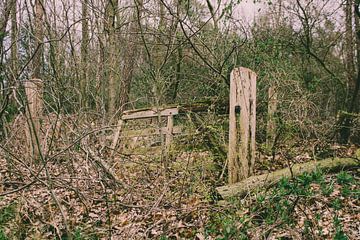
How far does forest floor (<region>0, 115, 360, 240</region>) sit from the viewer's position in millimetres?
4348

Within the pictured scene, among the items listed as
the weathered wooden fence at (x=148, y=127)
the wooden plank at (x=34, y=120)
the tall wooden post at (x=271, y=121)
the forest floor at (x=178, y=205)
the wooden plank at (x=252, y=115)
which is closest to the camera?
the wooden plank at (x=34, y=120)

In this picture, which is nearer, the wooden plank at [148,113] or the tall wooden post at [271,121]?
the tall wooden post at [271,121]

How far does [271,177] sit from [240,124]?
1.00 metres

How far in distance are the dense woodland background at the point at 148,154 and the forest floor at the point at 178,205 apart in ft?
0.07

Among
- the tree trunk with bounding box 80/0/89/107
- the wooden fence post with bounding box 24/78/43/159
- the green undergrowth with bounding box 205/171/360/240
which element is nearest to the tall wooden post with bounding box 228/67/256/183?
the green undergrowth with bounding box 205/171/360/240

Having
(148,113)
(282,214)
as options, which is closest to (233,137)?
(282,214)

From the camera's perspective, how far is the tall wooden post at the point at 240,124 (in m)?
6.15

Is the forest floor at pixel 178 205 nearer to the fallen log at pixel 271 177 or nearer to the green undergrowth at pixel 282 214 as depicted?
the green undergrowth at pixel 282 214

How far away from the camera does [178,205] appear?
219 inches

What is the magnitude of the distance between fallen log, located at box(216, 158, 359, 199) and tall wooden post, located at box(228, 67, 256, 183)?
31cm

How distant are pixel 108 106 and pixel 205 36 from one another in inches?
160

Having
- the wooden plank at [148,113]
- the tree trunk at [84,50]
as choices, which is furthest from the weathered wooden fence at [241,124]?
the tree trunk at [84,50]

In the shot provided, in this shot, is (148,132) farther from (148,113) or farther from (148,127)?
(148,113)

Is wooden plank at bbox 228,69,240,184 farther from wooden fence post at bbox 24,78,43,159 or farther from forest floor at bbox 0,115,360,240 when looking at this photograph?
wooden fence post at bbox 24,78,43,159
